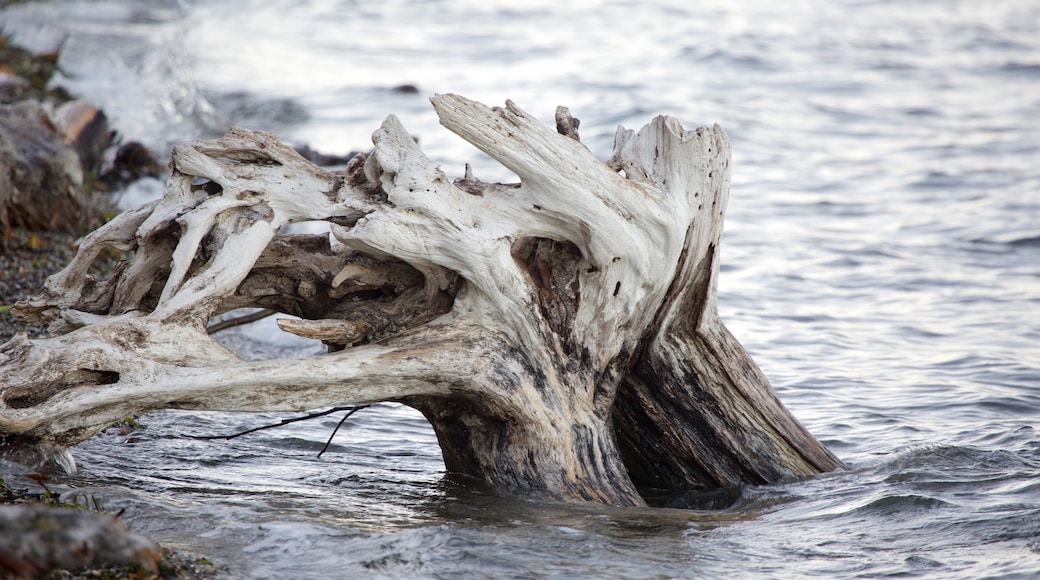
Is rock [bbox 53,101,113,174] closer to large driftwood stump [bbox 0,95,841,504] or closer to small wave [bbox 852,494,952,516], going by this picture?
large driftwood stump [bbox 0,95,841,504]

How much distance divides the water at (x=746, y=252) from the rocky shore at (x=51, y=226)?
56 centimetres

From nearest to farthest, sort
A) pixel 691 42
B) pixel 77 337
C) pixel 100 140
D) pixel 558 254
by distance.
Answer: pixel 77 337 < pixel 558 254 < pixel 100 140 < pixel 691 42

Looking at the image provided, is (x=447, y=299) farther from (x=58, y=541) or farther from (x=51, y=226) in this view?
(x=51, y=226)

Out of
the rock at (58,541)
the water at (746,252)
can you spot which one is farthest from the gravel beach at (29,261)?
the rock at (58,541)

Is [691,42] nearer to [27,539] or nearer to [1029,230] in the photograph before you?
[1029,230]

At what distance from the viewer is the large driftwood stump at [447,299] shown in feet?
12.8

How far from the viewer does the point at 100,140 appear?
34.1 ft

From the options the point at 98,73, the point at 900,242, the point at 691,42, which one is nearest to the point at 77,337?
the point at 900,242

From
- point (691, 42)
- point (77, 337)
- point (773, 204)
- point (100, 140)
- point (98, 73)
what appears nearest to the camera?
point (77, 337)

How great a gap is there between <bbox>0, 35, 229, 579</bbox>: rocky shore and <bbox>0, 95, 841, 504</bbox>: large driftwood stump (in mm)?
664

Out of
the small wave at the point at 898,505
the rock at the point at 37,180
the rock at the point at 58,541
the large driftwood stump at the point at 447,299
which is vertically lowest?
the rock at the point at 58,541

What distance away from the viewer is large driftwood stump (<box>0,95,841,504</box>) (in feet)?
12.8

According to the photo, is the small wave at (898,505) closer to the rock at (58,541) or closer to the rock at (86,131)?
the rock at (58,541)

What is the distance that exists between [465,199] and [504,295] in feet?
1.43
